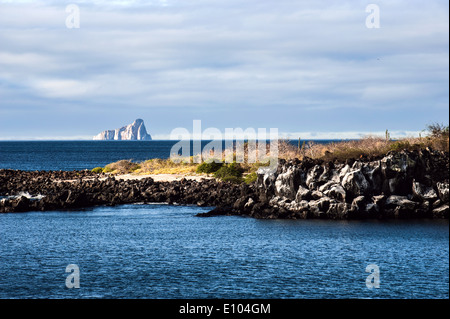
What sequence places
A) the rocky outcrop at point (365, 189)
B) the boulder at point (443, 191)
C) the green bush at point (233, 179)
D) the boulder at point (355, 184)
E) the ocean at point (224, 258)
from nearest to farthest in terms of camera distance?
the ocean at point (224, 258), the boulder at point (443, 191), the rocky outcrop at point (365, 189), the boulder at point (355, 184), the green bush at point (233, 179)

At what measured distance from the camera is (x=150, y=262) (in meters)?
32.8

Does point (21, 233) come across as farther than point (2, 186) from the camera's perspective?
No

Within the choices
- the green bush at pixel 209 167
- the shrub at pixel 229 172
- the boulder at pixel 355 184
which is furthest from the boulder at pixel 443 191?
the green bush at pixel 209 167

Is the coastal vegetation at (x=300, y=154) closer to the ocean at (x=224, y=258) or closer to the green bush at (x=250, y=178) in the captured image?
the green bush at (x=250, y=178)

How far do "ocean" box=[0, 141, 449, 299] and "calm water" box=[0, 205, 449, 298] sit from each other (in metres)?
0.06

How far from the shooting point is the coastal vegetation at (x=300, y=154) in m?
52.3

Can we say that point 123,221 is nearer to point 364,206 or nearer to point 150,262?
point 150,262

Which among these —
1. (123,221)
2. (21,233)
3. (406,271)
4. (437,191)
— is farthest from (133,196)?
(406,271)

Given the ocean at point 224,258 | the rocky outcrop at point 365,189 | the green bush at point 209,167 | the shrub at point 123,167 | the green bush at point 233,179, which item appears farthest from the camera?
the shrub at point 123,167

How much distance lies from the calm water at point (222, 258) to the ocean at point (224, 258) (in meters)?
0.06

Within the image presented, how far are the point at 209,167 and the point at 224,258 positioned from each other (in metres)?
42.8

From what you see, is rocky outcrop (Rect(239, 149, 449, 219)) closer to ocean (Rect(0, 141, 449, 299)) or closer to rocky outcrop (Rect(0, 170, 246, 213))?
ocean (Rect(0, 141, 449, 299))
